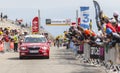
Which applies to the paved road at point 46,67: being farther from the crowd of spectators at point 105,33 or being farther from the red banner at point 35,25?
the red banner at point 35,25

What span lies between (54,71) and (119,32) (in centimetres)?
314

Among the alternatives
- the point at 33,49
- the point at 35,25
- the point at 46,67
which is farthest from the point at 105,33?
the point at 35,25

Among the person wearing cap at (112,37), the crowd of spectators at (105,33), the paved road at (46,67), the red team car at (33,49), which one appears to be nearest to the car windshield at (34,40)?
the red team car at (33,49)

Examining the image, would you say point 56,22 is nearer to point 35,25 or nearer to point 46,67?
point 35,25

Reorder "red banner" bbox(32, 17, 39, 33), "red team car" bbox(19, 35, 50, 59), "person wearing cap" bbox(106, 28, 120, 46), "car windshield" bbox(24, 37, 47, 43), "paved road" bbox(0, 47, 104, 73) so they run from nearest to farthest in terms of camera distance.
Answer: "person wearing cap" bbox(106, 28, 120, 46) < "paved road" bbox(0, 47, 104, 73) < "red team car" bbox(19, 35, 50, 59) < "car windshield" bbox(24, 37, 47, 43) < "red banner" bbox(32, 17, 39, 33)

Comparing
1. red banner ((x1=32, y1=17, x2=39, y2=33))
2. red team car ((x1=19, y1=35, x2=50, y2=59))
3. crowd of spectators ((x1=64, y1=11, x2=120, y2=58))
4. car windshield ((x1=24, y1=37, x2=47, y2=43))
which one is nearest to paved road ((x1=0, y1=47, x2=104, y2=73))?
crowd of spectators ((x1=64, y1=11, x2=120, y2=58))


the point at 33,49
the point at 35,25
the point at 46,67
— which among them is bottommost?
the point at 46,67

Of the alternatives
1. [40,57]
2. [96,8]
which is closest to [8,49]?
[40,57]

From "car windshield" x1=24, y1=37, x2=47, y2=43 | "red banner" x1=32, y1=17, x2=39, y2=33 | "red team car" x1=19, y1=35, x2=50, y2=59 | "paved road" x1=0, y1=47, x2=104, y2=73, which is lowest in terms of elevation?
"paved road" x1=0, y1=47, x2=104, y2=73

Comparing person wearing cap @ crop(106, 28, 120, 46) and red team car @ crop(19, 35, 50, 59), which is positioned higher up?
person wearing cap @ crop(106, 28, 120, 46)

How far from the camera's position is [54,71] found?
66.3 ft

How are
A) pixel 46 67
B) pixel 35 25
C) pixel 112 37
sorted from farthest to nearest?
pixel 35 25 < pixel 46 67 < pixel 112 37

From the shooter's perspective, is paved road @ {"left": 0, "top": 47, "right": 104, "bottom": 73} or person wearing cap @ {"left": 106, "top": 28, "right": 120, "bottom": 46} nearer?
person wearing cap @ {"left": 106, "top": 28, "right": 120, "bottom": 46}

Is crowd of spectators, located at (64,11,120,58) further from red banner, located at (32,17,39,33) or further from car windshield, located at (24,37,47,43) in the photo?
red banner, located at (32,17,39,33)
